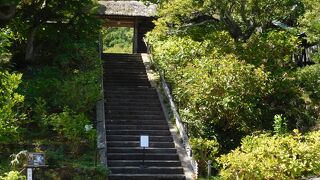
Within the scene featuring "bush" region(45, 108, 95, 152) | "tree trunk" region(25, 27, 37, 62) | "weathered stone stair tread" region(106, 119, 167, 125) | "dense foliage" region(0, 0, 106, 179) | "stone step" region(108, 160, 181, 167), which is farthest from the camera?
"tree trunk" region(25, 27, 37, 62)

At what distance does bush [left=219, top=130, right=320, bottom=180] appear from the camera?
1120 centimetres

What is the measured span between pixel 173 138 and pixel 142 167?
190cm

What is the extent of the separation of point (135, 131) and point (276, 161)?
5.47 m

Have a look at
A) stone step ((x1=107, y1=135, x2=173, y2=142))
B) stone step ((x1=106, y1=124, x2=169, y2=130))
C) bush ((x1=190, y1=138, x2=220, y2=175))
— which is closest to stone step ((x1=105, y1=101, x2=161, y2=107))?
stone step ((x1=106, y1=124, x2=169, y2=130))

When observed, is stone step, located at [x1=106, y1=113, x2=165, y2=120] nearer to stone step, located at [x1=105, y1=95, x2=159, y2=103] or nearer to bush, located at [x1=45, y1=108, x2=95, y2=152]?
stone step, located at [x1=105, y1=95, x2=159, y2=103]

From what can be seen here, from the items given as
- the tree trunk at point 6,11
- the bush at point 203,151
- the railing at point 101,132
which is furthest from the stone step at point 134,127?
the tree trunk at point 6,11

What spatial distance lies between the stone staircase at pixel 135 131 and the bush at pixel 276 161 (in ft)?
6.97

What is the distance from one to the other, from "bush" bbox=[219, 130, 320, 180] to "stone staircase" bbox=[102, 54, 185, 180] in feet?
6.97

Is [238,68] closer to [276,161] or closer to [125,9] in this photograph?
[276,161]

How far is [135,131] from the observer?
1544 centimetres

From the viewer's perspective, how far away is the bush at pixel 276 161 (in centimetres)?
1120

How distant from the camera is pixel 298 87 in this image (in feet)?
54.9

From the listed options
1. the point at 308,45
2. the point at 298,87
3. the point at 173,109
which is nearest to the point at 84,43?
the point at 173,109

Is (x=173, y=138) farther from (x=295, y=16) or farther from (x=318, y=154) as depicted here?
(x=295, y=16)
